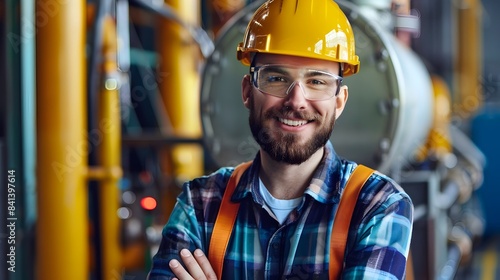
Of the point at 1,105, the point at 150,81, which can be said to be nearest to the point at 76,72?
the point at 1,105

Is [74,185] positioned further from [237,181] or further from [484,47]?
[484,47]

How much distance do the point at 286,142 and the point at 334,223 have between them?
0.16 m

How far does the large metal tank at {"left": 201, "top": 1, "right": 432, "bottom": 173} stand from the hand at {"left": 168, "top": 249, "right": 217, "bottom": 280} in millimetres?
616

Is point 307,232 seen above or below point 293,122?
below

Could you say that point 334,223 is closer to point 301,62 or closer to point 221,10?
point 301,62

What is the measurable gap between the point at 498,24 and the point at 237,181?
980cm

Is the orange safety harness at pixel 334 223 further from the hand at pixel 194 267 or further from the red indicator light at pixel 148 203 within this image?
the red indicator light at pixel 148 203

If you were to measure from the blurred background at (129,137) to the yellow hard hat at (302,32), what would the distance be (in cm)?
60

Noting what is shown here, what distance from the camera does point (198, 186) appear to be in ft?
4.14

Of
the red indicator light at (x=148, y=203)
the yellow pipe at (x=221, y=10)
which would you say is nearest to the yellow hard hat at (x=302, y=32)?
the red indicator light at (x=148, y=203)

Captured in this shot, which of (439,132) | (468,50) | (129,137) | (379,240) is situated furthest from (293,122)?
(468,50)

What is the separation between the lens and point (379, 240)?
111 centimetres

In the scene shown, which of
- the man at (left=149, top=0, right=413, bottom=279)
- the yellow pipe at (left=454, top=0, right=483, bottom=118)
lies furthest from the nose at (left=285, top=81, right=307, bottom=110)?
the yellow pipe at (left=454, top=0, right=483, bottom=118)

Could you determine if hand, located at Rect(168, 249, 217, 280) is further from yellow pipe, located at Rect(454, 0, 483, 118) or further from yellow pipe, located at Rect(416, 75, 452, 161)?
yellow pipe, located at Rect(454, 0, 483, 118)
